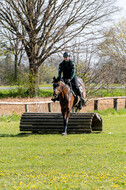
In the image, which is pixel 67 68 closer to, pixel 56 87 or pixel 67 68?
pixel 67 68

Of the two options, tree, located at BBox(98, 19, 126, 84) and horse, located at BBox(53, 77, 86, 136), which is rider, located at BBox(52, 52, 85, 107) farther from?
tree, located at BBox(98, 19, 126, 84)

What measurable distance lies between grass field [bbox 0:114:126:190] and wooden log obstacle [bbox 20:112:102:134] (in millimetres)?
728

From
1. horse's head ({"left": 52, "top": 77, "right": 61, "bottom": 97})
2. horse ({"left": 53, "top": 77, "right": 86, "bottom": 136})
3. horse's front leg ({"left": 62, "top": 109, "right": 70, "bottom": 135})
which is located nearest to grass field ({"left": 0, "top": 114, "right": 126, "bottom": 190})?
horse's front leg ({"left": 62, "top": 109, "right": 70, "bottom": 135})

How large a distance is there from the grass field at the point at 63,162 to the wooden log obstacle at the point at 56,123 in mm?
728

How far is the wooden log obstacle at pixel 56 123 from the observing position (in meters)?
13.4

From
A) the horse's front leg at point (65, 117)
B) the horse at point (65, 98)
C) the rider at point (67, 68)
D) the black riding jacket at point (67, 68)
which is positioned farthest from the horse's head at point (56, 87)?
the horse's front leg at point (65, 117)

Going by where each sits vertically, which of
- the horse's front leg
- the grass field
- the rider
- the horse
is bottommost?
the grass field

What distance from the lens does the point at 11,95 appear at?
27469 mm

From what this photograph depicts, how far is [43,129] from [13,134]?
127 cm

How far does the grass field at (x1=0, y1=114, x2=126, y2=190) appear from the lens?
6.25m

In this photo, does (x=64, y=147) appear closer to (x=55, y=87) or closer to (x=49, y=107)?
(x=55, y=87)

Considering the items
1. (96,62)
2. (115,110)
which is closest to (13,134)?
(96,62)

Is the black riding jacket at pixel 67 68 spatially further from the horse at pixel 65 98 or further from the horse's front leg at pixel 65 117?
the horse's front leg at pixel 65 117

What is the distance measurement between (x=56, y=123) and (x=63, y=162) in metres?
5.46
